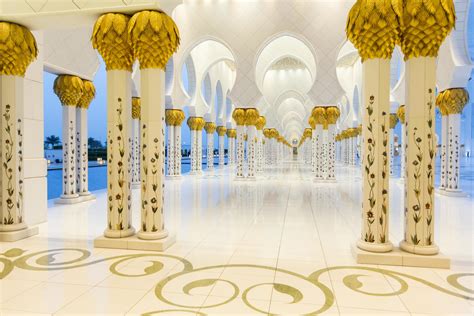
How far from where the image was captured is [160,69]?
3.38m

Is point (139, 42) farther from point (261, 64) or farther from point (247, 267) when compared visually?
point (261, 64)

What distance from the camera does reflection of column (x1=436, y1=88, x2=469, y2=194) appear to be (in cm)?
704

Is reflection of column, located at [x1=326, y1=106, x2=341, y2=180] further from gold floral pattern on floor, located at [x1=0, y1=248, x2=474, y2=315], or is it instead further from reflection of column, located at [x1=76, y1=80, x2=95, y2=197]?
gold floral pattern on floor, located at [x1=0, y1=248, x2=474, y2=315]

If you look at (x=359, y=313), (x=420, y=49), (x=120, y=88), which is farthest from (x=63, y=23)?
(x=359, y=313)

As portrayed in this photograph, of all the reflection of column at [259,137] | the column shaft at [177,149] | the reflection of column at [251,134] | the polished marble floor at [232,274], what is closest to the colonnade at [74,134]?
the polished marble floor at [232,274]

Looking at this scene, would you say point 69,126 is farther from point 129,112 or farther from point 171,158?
point 171,158

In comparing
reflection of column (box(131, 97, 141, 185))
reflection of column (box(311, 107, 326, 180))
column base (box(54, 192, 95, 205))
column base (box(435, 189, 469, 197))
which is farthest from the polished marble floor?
reflection of column (box(311, 107, 326, 180))

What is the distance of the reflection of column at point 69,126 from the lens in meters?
6.18

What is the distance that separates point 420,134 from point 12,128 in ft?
14.3

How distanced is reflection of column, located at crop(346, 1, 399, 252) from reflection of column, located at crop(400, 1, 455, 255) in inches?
7.0

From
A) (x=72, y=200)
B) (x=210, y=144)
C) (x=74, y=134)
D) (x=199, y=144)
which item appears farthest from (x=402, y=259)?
(x=210, y=144)

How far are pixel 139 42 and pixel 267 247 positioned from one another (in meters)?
2.51

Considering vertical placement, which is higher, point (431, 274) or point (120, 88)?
point (120, 88)

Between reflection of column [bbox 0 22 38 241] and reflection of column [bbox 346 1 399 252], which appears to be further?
reflection of column [bbox 0 22 38 241]
